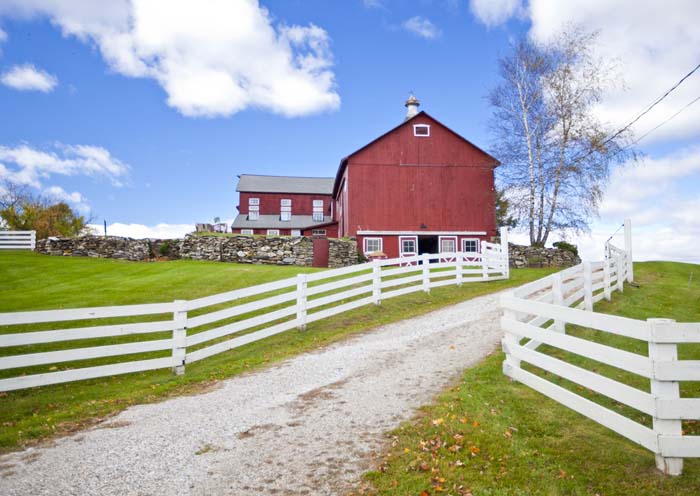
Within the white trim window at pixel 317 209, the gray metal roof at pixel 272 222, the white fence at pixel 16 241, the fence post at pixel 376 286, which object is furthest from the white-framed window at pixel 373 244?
the white fence at pixel 16 241

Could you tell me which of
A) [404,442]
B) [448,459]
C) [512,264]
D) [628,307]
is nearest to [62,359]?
[404,442]

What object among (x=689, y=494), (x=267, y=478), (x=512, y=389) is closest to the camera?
(x=689, y=494)

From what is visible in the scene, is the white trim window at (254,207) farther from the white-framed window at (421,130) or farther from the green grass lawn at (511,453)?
the green grass lawn at (511,453)

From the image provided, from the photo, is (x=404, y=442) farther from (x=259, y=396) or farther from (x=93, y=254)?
(x=93, y=254)

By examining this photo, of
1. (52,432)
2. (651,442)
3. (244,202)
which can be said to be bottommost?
(52,432)

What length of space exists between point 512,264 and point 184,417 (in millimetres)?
23759

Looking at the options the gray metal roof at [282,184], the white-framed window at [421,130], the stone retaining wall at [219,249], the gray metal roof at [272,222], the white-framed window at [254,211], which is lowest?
the stone retaining wall at [219,249]

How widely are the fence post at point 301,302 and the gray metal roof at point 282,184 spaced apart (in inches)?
1408

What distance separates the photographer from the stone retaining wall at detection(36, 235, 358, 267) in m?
25.2

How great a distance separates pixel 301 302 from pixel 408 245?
697 inches

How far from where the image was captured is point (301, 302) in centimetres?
1009

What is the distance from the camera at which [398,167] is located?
27.0m

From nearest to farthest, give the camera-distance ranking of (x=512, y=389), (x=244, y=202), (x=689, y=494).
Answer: (x=689, y=494), (x=512, y=389), (x=244, y=202)

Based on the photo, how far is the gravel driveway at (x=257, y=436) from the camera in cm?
387
